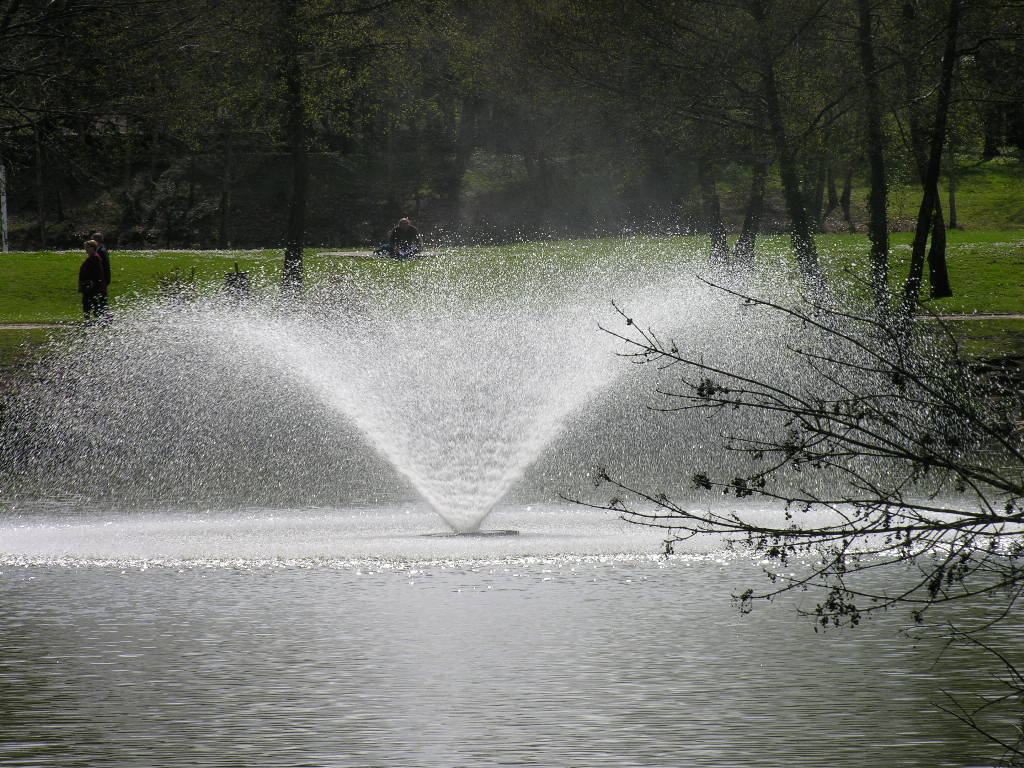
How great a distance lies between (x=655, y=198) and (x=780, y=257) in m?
27.2

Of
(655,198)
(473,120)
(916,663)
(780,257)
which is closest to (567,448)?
(916,663)

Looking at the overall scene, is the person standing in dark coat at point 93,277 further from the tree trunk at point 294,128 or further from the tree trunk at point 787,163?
the tree trunk at point 787,163

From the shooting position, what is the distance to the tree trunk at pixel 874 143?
3309cm

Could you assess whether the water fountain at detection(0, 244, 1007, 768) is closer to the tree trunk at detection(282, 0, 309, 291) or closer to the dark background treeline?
the dark background treeline

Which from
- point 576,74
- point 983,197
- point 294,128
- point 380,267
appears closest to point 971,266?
point 576,74

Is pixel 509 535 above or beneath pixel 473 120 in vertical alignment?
beneath

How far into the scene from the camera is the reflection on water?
327 inches

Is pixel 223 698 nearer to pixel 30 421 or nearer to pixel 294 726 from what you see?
pixel 294 726

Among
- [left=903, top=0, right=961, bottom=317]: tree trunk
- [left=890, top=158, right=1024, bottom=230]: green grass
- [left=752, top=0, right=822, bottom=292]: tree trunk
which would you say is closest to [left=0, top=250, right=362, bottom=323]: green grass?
[left=752, top=0, right=822, bottom=292]: tree trunk

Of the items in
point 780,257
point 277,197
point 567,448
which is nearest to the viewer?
point 567,448

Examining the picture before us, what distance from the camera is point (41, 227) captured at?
70.1 meters

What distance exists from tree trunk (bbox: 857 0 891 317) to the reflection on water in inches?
804

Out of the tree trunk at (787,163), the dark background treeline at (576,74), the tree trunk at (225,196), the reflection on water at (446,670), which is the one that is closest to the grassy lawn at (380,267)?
the tree trunk at (787,163)

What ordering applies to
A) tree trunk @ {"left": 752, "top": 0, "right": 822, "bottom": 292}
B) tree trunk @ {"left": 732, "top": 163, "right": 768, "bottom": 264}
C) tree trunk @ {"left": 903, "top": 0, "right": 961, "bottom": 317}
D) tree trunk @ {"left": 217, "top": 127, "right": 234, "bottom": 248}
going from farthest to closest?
tree trunk @ {"left": 217, "top": 127, "right": 234, "bottom": 248} < tree trunk @ {"left": 732, "top": 163, "right": 768, "bottom": 264} < tree trunk @ {"left": 752, "top": 0, "right": 822, "bottom": 292} < tree trunk @ {"left": 903, "top": 0, "right": 961, "bottom": 317}
